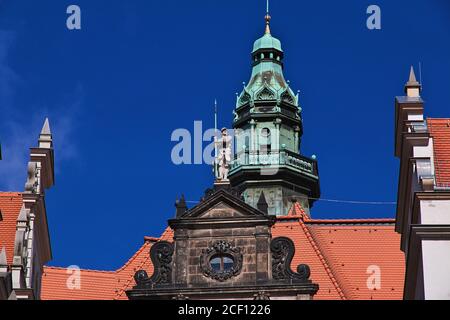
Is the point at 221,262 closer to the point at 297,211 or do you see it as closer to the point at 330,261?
the point at 330,261

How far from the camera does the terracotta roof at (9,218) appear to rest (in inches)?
1293

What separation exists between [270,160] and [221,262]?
9060 mm

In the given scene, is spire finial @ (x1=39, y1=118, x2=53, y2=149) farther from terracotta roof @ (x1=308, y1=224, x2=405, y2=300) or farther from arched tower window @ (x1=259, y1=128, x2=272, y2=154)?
arched tower window @ (x1=259, y1=128, x2=272, y2=154)

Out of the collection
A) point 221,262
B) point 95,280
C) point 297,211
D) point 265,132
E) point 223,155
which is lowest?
point 221,262

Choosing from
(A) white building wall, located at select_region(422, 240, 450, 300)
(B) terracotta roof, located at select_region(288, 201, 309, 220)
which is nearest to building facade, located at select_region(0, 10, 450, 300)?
(A) white building wall, located at select_region(422, 240, 450, 300)

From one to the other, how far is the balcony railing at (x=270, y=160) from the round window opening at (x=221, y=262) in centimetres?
838

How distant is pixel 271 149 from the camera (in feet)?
160

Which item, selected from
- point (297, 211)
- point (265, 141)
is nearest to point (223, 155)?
point (297, 211)

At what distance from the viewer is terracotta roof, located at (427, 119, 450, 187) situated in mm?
29734

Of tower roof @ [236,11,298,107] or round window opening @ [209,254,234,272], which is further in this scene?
tower roof @ [236,11,298,107]

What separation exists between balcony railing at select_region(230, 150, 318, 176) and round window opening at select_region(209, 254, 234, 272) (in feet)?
27.5

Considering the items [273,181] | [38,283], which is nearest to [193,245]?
[38,283]

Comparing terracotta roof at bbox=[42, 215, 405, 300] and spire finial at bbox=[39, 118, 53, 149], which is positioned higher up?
spire finial at bbox=[39, 118, 53, 149]
